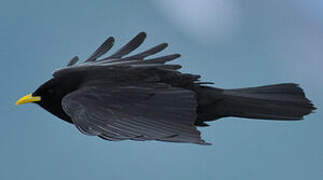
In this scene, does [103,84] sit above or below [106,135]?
above

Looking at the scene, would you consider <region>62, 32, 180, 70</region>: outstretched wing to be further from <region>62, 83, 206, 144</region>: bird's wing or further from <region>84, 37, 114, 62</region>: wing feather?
<region>62, 83, 206, 144</region>: bird's wing

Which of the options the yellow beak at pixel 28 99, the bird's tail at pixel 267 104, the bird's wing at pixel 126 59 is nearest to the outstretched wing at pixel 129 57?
the bird's wing at pixel 126 59

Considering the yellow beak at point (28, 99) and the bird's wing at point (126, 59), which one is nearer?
the bird's wing at point (126, 59)

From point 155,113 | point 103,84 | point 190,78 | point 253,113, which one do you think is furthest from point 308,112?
point 103,84

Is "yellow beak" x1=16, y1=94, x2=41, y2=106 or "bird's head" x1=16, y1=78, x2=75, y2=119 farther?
"yellow beak" x1=16, y1=94, x2=41, y2=106

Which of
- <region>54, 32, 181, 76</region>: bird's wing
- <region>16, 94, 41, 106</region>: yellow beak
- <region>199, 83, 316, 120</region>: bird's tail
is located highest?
<region>54, 32, 181, 76</region>: bird's wing

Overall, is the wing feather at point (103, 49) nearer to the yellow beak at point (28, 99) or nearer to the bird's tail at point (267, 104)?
the yellow beak at point (28, 99)

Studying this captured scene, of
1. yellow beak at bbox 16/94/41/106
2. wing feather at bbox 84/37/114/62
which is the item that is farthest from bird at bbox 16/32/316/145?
wing feather at bbox 84/37/114/62

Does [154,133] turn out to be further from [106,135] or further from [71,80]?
[71,80]
